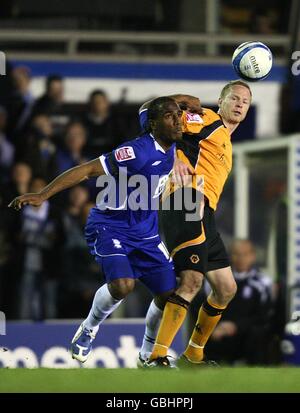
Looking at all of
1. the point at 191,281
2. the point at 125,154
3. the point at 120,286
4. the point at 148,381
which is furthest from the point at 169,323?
the point at 148,381

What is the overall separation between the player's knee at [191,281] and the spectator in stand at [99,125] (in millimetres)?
5191

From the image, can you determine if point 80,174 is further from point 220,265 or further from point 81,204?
point 81,204

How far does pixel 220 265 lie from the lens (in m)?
11.6

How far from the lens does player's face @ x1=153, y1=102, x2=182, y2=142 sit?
11.1m

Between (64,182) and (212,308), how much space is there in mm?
1841

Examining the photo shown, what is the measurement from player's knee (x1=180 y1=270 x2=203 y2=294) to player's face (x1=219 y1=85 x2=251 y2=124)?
1.42m

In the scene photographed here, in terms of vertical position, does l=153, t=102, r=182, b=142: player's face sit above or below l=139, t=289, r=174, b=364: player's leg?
above

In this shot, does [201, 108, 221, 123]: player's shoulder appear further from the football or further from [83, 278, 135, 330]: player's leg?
[83, 278, 135, 330]: player's leg

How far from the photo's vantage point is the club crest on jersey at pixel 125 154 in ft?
36.2

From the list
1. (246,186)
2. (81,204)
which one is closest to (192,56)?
(246,186)

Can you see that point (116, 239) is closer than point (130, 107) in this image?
Yes

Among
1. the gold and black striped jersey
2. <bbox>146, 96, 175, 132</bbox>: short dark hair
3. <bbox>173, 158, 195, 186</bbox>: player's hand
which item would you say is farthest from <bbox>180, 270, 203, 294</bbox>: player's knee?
<bbox>146, 96, 175, 132</bbox>: short dark hair
